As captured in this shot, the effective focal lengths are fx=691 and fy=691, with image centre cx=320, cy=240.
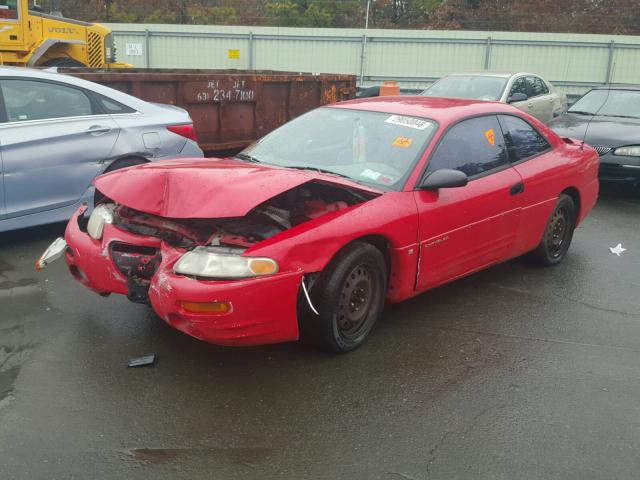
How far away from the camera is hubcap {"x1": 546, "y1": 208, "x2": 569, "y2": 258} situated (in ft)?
19.5

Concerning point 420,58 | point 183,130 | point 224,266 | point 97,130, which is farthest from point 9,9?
point 420,58

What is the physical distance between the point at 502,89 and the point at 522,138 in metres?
6.44

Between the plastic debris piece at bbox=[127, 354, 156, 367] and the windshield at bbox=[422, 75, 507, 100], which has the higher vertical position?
the windshield at bbox=[422, 75, 507, 100]

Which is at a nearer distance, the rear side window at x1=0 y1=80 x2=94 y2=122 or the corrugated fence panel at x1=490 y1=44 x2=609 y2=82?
the rear side window at x1=0 y1=80 x2=94 y2=122

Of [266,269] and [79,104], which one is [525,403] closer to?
[266,269]

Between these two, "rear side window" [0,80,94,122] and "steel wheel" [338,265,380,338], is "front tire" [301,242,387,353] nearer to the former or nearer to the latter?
"steel wheel" [338,265,380,338]

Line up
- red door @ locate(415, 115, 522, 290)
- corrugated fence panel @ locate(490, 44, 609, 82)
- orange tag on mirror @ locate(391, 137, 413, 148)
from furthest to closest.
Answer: corrugated fence panel @ locate(490, 44, 609, 82) < orange tag on mirror @ locate(391, 137, 413, 148) < red door @ locate(415, 115, 522, 290)

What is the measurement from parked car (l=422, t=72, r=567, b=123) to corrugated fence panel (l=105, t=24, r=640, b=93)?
714 cm

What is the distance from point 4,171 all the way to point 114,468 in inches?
142

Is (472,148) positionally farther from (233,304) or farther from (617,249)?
(617,249)

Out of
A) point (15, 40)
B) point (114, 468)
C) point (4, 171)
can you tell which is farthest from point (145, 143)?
point (15, 40)

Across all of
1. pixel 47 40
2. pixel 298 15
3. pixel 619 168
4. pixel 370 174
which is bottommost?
pixel 619 168

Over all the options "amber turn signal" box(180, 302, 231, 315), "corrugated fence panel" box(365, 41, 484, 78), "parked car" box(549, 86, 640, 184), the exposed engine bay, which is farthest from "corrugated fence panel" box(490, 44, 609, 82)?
"amber turn signal" box(180, 302, 231, 315)

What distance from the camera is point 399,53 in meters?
19.9
